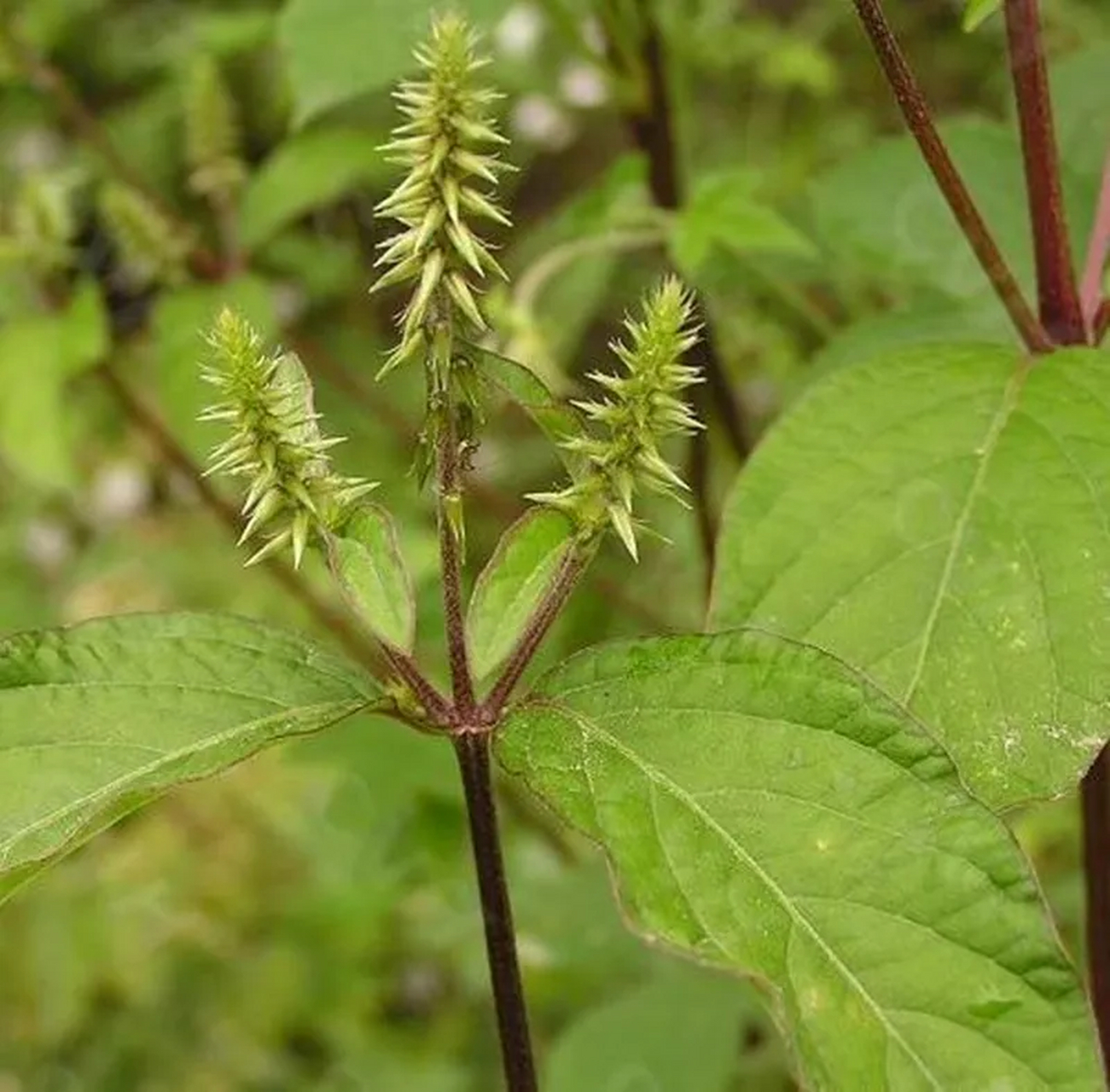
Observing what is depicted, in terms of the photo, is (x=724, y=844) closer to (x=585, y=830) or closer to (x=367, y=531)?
(x=585, y=830)

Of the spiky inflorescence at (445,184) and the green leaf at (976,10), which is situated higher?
the green leaf at (976,10)

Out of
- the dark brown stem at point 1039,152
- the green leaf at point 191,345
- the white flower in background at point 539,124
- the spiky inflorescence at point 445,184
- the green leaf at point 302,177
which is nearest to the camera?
the spiky inflorescence at point 445,184

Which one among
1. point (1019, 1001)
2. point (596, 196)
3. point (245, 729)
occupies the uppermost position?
point (596, 196)

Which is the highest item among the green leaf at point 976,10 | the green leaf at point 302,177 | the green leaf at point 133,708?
the green leaf at point 302,177

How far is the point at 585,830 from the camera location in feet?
2.25

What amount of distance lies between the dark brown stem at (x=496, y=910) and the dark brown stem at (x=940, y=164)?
1.04ft

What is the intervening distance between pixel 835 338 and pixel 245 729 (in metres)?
0.62

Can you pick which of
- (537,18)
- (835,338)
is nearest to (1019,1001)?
(835,338)

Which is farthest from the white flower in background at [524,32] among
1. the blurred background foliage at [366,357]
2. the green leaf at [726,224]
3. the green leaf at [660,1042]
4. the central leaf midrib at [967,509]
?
the central leaf midrib at [967,509]

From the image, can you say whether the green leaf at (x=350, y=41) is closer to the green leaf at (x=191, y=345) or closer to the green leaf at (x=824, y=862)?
the green leaf at (x=191, y=345)

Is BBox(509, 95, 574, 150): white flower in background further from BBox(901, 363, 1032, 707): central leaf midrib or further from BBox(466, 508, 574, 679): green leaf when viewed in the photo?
BBox(466, 508, 574, 679): green leaf

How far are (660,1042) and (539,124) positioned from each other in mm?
1941

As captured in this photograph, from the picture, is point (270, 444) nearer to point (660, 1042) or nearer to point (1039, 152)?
point (1039, 152)

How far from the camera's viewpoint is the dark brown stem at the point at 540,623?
2.42ft
